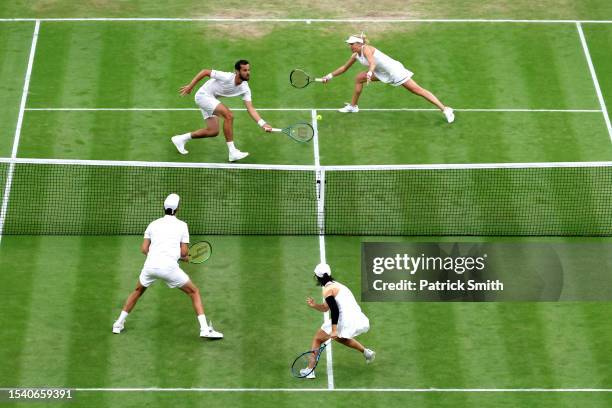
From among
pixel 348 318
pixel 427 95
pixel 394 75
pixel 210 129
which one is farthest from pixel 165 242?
pixel 427 95

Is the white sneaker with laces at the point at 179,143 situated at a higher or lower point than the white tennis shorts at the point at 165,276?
higher

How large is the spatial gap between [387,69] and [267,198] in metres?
4.04

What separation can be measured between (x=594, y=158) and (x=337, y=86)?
18.3ft

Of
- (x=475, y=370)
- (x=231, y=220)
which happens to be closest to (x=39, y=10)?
(x=231, y=220)

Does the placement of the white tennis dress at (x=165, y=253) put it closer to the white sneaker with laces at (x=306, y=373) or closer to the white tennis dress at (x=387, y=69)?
the white sneaker with laces at (x=306, y=373)

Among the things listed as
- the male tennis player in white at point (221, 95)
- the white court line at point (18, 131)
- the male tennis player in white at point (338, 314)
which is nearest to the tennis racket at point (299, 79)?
the male tennis player in white at point (221, 95)

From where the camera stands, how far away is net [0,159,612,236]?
2761 cm

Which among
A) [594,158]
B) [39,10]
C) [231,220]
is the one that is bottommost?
[231,220]

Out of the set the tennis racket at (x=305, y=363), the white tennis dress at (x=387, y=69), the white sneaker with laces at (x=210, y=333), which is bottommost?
the tennis racket at (x=305, y=363)

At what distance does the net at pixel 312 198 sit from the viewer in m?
27.6

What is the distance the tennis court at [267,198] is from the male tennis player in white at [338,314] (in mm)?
733

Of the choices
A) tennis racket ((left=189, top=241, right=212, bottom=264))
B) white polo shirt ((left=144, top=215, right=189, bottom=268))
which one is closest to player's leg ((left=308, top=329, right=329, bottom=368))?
tennis racket ((left=189, top=241, right=212, bottom=264))

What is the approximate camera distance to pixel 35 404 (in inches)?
914

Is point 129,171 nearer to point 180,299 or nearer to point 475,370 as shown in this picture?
point 180,299
